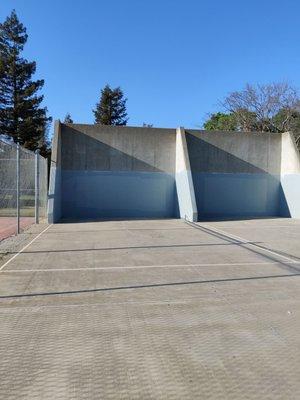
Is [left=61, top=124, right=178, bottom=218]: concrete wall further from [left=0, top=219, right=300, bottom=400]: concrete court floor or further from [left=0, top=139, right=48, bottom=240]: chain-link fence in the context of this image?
[left=0, top=219, right=300, bottom=400]: concrete court floor

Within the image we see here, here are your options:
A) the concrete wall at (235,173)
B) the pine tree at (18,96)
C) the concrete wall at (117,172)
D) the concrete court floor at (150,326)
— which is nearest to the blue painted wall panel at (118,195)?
the concrete wall at (117,172)

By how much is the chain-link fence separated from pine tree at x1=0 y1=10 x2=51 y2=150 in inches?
716

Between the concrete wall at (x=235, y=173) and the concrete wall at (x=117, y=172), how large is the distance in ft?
4.57

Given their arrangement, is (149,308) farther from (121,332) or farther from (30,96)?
(30,96)

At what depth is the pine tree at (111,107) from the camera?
66675 mm

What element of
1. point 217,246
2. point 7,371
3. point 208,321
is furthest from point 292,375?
point 217,246

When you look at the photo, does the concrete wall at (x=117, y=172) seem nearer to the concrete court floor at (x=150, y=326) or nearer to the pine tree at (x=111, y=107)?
the concrete court floor at (x=150, y=326)

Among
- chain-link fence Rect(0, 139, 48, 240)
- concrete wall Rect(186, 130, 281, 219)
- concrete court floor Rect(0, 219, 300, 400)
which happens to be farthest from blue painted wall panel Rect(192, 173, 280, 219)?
concrete court floor Rect(0, 219, 300, 400)

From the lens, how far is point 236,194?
26391 mm

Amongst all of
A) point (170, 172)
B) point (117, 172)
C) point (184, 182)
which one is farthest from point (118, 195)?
point (184, 182)

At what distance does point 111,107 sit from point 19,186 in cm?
5400

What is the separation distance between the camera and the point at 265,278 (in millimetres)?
8438

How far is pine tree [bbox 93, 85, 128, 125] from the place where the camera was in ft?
219

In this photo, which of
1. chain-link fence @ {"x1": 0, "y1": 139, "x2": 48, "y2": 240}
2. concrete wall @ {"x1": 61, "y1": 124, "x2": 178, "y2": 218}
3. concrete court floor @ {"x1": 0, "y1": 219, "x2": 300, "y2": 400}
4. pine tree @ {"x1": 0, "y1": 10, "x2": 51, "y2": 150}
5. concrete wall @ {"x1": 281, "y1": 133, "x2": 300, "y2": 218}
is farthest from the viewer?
pine tree @ {"x1": 0, "y1": 10, "x2": 51, "y2": 150}
